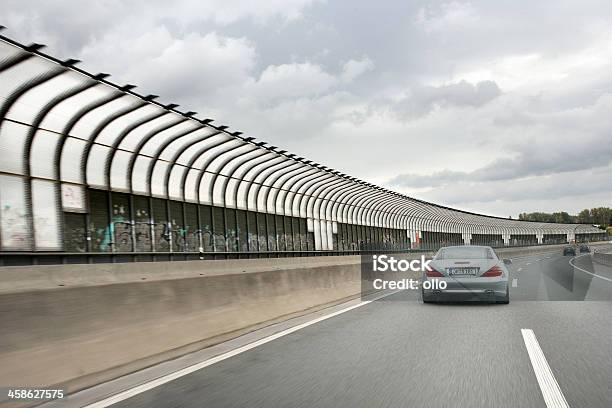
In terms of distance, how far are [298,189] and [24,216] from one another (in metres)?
15.7

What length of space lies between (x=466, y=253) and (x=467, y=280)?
38.3 inches

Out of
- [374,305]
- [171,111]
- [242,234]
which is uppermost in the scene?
[171,111]

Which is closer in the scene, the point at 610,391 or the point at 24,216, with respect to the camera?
the point at 610,391

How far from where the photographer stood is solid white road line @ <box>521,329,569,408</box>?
5.42 m

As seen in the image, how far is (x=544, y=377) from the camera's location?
21.1ft

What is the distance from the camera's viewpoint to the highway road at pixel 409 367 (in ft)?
18.4

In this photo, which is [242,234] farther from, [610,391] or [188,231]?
[610,391]

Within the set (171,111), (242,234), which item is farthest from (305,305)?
(242,234)

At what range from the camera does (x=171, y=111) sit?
16891 millimetres

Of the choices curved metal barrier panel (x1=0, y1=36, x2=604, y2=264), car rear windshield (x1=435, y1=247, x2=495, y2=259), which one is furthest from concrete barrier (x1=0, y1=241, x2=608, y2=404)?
curved metal barrier panel (x1=0, y1=36, x2=604, y2=264)

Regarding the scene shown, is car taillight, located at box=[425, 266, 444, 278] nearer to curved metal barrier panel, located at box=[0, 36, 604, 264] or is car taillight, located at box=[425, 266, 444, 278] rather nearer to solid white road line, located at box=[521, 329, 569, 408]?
solid white road line, located at box=[521, 329, 569, 408]

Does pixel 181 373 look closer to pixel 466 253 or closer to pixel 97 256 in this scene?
pixel 466 253

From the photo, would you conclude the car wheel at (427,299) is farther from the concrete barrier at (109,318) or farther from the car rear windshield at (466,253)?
the concrete barrier at (109,318)

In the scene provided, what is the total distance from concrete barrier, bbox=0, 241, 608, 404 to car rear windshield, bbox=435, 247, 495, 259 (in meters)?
4.46
